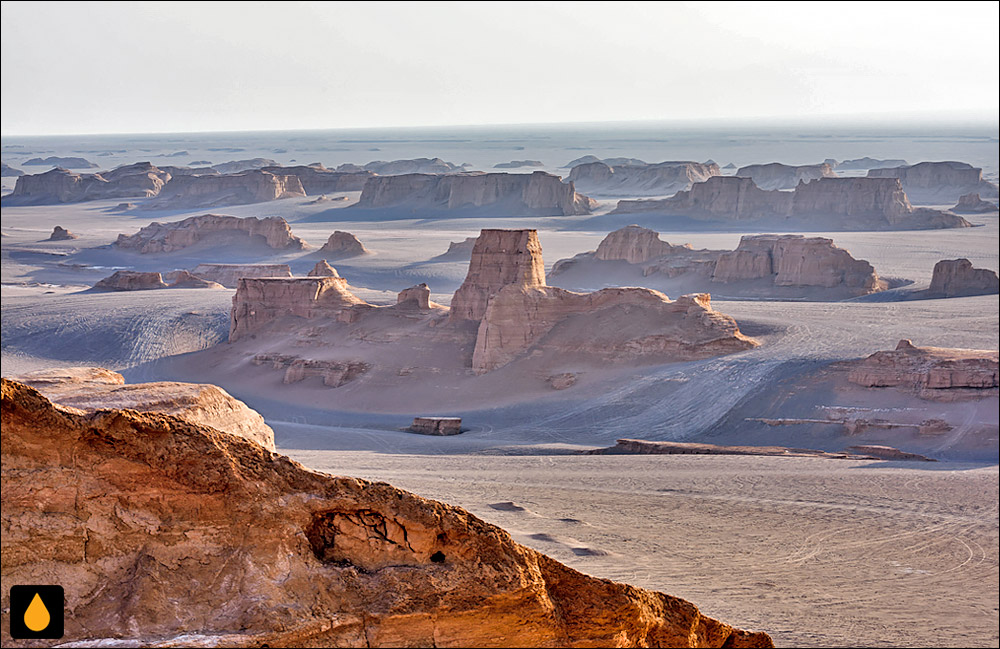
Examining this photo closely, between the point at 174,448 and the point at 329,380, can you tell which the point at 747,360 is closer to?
the point at 329,380

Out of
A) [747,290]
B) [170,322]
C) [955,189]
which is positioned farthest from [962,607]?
[955,189]

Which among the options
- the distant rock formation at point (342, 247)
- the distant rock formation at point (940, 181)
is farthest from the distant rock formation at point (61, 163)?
the distant rock formation at point (940, 181)

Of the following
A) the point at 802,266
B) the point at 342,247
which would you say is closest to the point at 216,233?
the point at 342,247

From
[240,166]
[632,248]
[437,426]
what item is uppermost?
[240,166]

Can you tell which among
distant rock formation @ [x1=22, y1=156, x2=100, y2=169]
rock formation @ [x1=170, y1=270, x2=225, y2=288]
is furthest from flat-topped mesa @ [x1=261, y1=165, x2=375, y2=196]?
A: rock formation @ [x1=170, y1=270, x2=225, y2=288]

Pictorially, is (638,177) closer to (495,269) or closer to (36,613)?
(495,269)

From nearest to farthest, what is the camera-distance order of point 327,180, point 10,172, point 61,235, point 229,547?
point 229,547 < point 61,235 < point 327,180 < point 10,172
